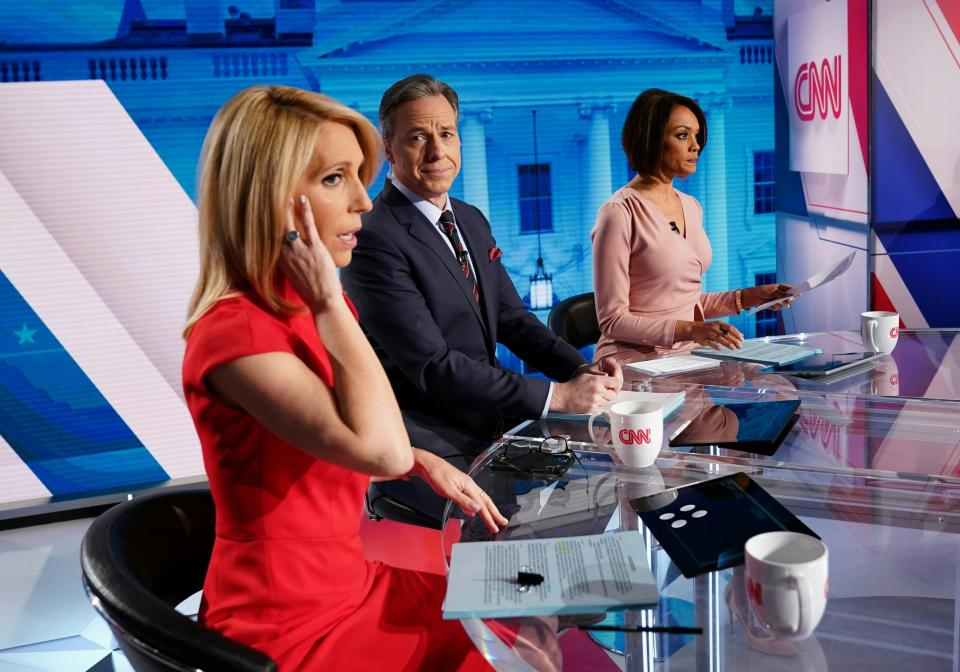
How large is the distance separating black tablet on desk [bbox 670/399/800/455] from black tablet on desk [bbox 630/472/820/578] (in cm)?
22

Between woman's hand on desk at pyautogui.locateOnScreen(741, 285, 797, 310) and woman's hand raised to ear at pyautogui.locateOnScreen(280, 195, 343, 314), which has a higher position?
woman's hand raised to ear at pyautogui.locateOnScreen(280, 195, 343, 314)

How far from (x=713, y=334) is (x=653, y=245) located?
50 centimetres

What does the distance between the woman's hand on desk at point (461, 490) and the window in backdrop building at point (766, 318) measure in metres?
3.60

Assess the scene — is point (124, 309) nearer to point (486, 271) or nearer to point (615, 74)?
point (486, 271)

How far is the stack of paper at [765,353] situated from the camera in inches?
90.6

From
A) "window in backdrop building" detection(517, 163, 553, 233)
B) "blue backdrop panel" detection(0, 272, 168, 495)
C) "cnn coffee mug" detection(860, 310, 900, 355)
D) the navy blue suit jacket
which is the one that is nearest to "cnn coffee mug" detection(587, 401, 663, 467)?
the navy blue suit jacket

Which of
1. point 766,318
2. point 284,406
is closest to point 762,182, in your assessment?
point 766,318

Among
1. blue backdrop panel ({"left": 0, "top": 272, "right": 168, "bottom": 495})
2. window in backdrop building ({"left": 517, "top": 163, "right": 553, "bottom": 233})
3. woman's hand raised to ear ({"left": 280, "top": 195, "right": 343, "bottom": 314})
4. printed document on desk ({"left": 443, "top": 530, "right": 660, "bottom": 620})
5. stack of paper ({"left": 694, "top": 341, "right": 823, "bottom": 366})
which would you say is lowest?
blue backdrop panel ({"left": 0, "top": 272, "right": 168, "bottom": 495})

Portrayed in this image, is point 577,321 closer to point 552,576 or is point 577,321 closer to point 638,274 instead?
point 638,274

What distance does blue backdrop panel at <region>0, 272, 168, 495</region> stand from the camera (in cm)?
366

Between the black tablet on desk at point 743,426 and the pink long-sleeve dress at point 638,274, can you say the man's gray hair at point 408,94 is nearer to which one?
the pink long-sleeve dress at point 638,274

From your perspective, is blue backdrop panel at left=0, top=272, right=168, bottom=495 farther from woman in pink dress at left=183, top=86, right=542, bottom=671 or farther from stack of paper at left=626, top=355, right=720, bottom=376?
woman in pink dress at left=183, top=86, right=542, bottom=671

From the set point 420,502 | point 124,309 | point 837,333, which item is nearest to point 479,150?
point 124,309

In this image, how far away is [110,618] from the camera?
120cm
